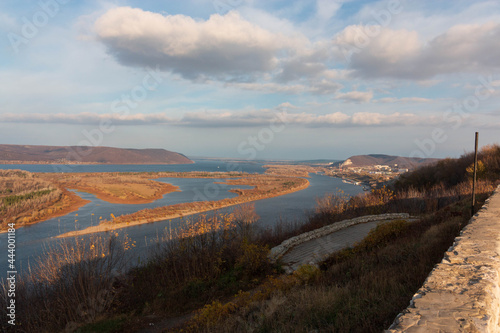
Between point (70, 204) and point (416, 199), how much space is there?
4373cm

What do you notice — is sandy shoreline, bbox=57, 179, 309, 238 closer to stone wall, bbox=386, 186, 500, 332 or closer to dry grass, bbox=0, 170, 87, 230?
dry grass, bbox=0, 170, 87, 230

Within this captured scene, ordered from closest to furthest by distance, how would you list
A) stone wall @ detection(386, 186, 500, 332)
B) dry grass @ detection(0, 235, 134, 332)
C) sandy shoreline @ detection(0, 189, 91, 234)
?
stone wall @ detection(386, 186, 500, 332) < dry grass @ detection(0, 235, 134, 332) < sandy shoreline @ detection(0, 189, 91, 234)

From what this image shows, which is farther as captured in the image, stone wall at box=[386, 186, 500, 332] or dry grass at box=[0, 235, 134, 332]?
dry grass at box=[0, 235, 134, 332]

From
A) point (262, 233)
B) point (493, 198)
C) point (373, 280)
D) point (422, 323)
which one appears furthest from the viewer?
point (262, 233)

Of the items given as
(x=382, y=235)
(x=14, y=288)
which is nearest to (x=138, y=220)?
(x=14, y=288)

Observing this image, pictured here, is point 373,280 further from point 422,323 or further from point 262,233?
point 262,233

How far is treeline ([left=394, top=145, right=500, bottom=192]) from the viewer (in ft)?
67.7

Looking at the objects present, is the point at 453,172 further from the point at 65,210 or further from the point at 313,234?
the point at 65,210

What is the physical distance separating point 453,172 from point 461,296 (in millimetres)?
30002

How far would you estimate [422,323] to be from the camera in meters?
2.87

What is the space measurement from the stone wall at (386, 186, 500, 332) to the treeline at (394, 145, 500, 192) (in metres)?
19.2

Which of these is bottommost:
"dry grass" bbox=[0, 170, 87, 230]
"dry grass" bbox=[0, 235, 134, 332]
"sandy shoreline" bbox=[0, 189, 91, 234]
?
"sandy shoreline" bbox=[0, 189, 91, 234]

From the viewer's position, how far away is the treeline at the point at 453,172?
67.7 feet

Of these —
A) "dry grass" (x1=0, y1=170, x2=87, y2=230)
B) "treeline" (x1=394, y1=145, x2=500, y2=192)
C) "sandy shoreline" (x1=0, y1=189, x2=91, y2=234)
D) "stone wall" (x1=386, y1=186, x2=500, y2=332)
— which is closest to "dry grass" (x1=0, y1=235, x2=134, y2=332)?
"stone wall" (x1=386, y1=186, x2=500, y2=332)
